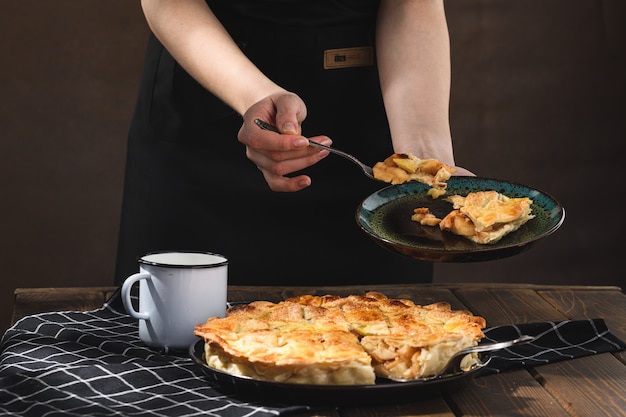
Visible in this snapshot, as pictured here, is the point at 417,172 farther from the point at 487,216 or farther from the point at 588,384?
the point at 588,384

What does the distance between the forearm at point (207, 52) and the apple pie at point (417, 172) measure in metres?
0.24

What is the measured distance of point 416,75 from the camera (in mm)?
1896

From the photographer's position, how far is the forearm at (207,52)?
5.75 feet

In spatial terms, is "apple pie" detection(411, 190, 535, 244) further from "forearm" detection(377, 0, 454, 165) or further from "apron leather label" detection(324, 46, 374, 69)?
"apron leather label" detection(324, 46, 374, 69)

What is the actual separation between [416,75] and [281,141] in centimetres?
43

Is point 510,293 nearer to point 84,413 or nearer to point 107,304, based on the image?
point 107,304

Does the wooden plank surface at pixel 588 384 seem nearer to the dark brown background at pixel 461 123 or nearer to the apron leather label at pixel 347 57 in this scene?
the apron leather label at pixel 347 57

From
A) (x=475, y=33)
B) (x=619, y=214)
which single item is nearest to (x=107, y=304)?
(x=475, y=33)

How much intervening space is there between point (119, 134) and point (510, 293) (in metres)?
1.73

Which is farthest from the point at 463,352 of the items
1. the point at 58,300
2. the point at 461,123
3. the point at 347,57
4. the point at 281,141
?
the point at 461,123

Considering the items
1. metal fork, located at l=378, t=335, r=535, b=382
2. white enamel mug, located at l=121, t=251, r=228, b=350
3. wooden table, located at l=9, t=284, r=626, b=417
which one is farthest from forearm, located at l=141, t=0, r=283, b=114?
metal fork, located at l=378, t=335, r=535, b=382

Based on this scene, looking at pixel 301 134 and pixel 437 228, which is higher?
pixel 301 134

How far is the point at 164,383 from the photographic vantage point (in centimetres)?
121

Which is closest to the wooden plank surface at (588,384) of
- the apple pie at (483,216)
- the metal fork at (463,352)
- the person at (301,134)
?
the metal fork at (463,352)
